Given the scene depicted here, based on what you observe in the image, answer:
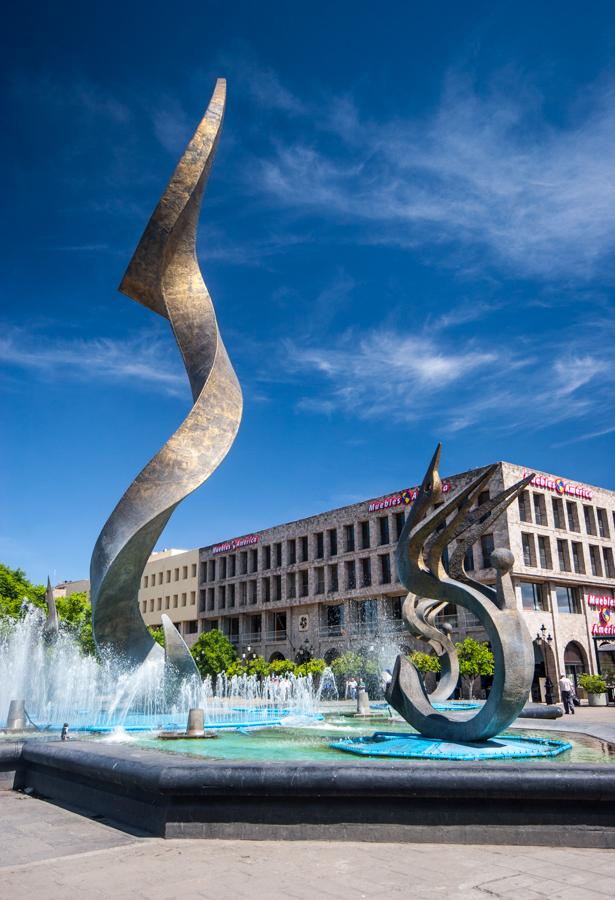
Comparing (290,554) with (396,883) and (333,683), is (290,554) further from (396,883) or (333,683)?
(396,883)

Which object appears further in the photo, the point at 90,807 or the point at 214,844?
the point at 90,807

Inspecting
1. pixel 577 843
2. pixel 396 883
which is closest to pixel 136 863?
pixel 396 883

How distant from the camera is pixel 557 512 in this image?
40.4 metres

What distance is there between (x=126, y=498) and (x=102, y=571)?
1.44m

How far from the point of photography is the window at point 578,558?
1578 inches

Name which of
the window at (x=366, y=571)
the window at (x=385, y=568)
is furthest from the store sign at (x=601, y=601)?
the window at (x=366, y=571)

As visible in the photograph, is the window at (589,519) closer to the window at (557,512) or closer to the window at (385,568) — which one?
the window at (557,512)

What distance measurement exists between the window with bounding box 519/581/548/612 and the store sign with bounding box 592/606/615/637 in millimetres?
3826

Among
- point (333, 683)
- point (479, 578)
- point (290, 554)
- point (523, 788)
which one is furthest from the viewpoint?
point (290, 554)

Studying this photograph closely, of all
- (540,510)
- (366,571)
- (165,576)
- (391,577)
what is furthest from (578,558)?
(165,576)

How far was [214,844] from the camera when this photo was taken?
5590 millimetres

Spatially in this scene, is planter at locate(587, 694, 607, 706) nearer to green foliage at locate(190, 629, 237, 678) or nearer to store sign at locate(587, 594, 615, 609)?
store sign at locate(587, 594, 615, 609)

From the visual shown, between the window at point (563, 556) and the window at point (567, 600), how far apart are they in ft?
3.75

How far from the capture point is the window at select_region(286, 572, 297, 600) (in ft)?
161
